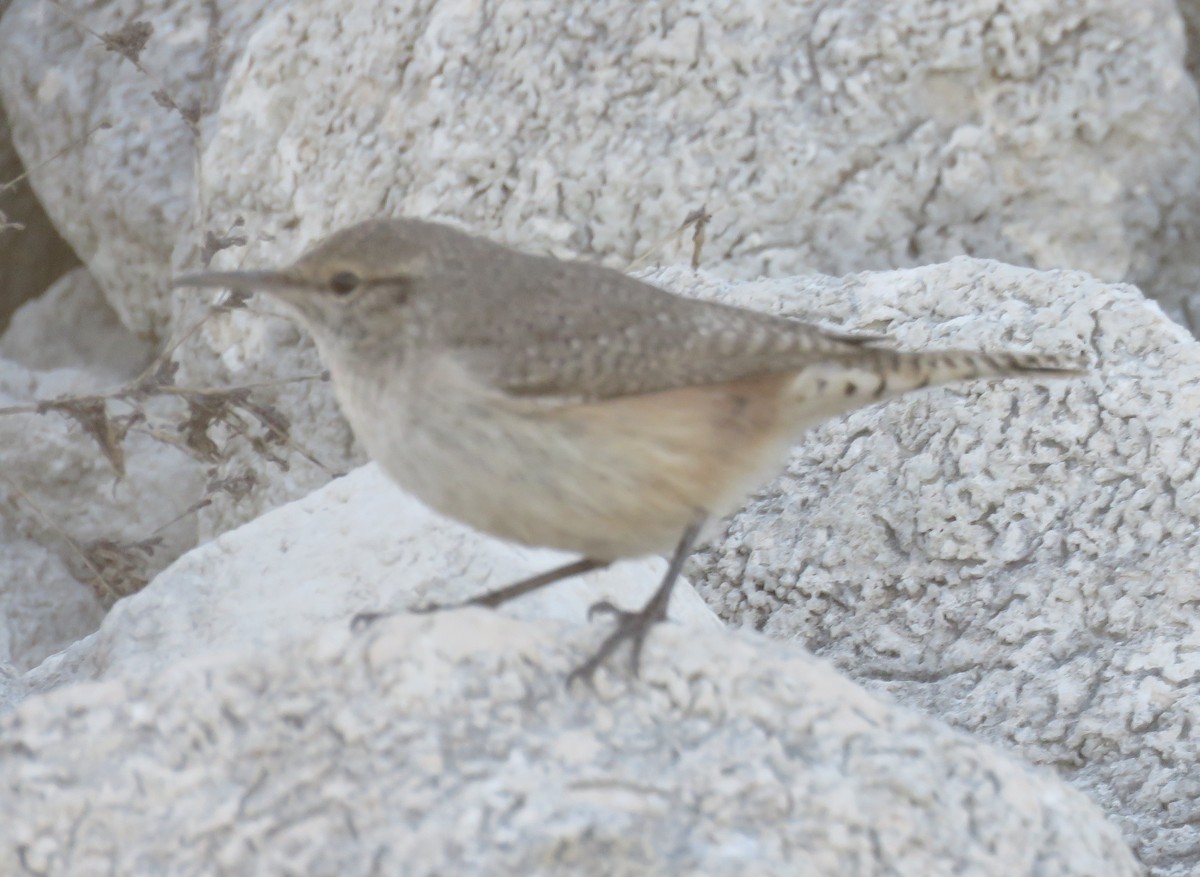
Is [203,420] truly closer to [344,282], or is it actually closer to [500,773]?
[344,282]

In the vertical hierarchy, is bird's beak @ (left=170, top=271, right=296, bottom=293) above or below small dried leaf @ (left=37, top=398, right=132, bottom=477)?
above

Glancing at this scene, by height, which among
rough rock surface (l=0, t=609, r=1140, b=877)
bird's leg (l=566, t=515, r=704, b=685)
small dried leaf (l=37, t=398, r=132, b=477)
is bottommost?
small dried leaf (l=37, t=398, r=132, b=477)

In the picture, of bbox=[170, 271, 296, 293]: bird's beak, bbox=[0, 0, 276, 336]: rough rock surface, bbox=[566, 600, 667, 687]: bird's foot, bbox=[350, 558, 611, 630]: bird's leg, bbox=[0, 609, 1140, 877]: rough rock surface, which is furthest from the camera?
bbox=[0, 0, 276, 336]: rough rock surface

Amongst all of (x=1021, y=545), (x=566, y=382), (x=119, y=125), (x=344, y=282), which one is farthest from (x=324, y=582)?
(x=119, y=125)

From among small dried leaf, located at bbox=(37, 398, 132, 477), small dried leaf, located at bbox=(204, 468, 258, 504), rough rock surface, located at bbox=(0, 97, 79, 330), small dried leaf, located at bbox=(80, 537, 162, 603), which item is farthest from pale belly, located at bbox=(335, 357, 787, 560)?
rough rock surface, located at bbox=(0, 97, 79, 330)

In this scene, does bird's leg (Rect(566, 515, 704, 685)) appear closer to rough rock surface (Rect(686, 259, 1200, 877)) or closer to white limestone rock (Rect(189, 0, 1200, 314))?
rough rock surface (Rect(686, 259, 1200, 877))

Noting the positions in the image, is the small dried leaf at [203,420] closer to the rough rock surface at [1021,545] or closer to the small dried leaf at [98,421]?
the small dried leaf at [98,421]
